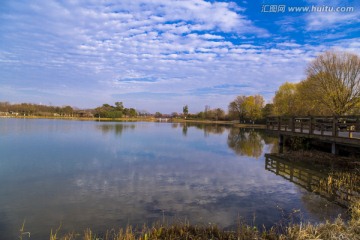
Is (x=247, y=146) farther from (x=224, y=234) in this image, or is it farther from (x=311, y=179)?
(x=224, y=234)

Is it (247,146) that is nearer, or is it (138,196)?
(138,196)

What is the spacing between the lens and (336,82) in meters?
27.2

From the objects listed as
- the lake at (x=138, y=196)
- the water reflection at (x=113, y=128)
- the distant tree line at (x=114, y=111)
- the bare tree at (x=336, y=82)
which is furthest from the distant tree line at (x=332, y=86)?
the distant tree line at (x=114, y=111)

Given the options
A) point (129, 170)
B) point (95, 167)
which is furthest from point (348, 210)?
point (95, 167)

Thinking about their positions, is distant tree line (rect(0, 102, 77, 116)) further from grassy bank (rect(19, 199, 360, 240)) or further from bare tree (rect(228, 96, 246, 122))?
grassy bank (rect(19, 199, 360, 240))

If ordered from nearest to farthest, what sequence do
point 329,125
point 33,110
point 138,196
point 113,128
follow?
1. point 138,196
2. point 329,125
3. point 113,128
4. point 33,110

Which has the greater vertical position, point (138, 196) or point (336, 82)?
point (336, 82)

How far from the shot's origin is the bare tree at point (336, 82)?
26312 millimetres

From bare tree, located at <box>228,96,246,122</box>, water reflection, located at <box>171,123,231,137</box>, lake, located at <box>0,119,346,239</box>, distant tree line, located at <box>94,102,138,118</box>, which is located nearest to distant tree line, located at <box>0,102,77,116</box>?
distant tree line, located at <box>94,102,138,118</box>

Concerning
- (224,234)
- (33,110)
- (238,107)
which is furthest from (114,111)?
(224,234)

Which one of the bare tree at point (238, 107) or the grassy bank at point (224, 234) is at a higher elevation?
the bare tree at point (238, 107)

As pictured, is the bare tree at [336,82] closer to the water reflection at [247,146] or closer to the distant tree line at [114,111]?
the water reflection at [247,146]

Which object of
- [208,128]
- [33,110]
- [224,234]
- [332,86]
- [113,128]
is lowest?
[224,234]

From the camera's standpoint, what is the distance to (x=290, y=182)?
10.6m
